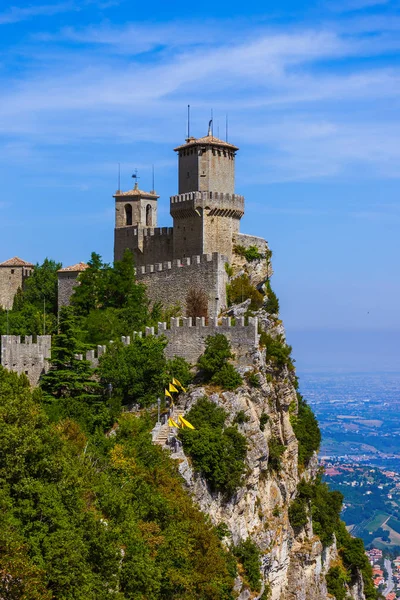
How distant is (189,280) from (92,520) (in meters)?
24.2

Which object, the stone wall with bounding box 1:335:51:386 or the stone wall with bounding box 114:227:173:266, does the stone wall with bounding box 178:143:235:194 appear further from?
the stone wall with bounding box 1:335:51:386

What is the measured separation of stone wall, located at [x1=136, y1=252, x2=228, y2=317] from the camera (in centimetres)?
5644

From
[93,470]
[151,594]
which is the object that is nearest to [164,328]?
[93,470]

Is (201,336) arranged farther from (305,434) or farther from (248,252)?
(305,434)

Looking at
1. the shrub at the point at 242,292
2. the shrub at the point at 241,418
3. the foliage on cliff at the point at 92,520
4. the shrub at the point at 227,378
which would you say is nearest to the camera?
the foliage on cliff at the point at 92,520

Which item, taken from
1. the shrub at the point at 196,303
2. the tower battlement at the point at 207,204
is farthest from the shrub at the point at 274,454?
the tower battlement at the point at 207,204

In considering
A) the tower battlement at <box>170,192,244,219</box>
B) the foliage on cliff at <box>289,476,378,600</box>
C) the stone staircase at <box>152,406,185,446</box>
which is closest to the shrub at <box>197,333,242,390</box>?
the stone staircase at <box>152,406,185,446</box>

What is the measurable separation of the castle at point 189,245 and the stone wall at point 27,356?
0.15ft

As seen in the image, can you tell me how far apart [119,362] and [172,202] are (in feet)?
44.1

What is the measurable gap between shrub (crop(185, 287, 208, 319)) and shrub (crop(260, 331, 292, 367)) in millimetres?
3262

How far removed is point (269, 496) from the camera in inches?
2109

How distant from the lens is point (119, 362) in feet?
171

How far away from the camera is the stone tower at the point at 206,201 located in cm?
6144

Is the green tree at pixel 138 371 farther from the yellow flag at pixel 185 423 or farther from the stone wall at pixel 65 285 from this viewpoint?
the stone wall at pixel 65 285
